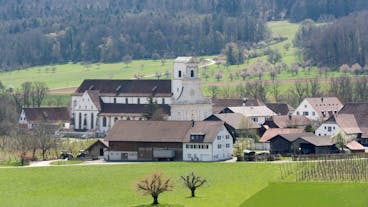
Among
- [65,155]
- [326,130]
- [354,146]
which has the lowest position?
[65,155]

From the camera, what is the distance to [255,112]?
103 metres

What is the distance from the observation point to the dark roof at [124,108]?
4043 inches

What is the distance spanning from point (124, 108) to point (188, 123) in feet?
79.4

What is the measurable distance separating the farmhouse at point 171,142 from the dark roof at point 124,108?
2029cm

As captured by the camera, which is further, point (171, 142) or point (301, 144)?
point (301, 144)

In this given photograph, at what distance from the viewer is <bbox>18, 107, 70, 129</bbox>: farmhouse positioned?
10756 centimetres

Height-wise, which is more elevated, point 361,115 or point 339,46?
point 339,46

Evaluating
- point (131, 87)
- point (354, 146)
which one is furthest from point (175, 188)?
point (131, 87)

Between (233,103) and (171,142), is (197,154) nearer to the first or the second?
(171,142)

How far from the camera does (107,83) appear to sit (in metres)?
110

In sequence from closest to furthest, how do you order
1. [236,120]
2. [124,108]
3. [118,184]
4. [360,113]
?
[118,184] → [360,113] → [236,120] → [124,108]

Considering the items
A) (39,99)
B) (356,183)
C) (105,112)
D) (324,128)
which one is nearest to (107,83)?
(105,112)

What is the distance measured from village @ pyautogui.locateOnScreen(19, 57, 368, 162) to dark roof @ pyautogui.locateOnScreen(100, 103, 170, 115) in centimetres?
4

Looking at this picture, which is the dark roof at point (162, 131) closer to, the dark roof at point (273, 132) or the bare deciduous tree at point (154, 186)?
the dark roof at point (273, 132)
